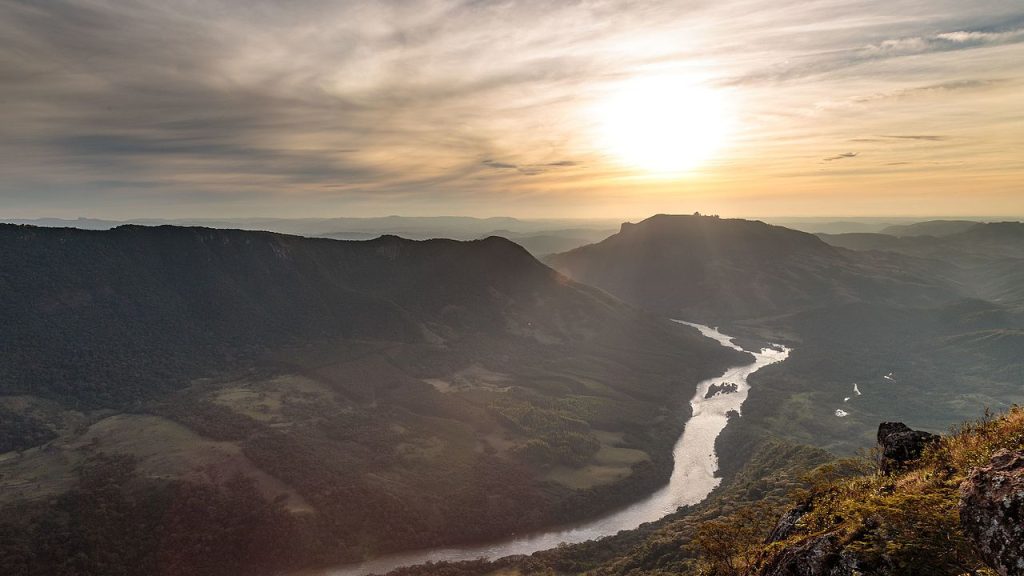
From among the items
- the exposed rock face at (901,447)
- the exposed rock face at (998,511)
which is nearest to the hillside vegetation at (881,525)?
the exposed rock face at (998,511)

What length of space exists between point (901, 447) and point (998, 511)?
1635cm

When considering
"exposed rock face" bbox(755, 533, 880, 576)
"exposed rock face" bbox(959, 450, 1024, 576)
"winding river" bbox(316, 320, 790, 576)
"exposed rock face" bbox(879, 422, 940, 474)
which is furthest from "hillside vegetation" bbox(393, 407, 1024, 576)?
Result: "winding river" bbox(316, 320, 790, 576)

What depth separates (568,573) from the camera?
123m

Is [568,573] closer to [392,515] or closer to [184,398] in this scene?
[392,515]

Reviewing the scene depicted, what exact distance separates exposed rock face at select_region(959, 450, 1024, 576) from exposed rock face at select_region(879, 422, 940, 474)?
40.7 feet

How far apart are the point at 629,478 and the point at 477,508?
5832 centimetres

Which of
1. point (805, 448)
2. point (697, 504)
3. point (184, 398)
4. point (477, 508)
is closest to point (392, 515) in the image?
point (477, 508)

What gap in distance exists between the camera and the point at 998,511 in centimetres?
1775

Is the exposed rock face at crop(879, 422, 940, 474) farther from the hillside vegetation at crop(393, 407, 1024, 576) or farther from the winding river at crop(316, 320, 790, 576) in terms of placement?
the winding river at crop(316, 320, 790, 576)

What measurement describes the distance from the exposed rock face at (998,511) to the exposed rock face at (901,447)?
40.7 ft

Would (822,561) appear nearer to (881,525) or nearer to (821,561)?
(821,561)

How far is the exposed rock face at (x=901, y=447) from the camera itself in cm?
3111

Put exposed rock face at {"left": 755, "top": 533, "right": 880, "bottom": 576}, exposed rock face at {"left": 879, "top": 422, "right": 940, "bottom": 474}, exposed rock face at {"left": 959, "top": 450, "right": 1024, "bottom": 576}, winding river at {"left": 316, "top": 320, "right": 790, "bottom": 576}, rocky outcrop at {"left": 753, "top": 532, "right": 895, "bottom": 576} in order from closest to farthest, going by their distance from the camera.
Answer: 1. exposed rock face at {"left": 959, "top": 450, "right": 1024, "bottom": 576}
2. rocky outcrop at {"left": 753, "top": 532, "right": 895, "bottom": 576}
3. exposed rock face at {"left": 755, "top": 533, "right": 880, "bottom": 576}
4. exposed rock face at {"left": 879, "top": 422, "right": 940, "bottom": 474}
5. winding river at {"left": 316, "top": 320, "right": 790, "bottom": 576}

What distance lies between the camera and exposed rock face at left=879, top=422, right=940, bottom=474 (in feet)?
102
